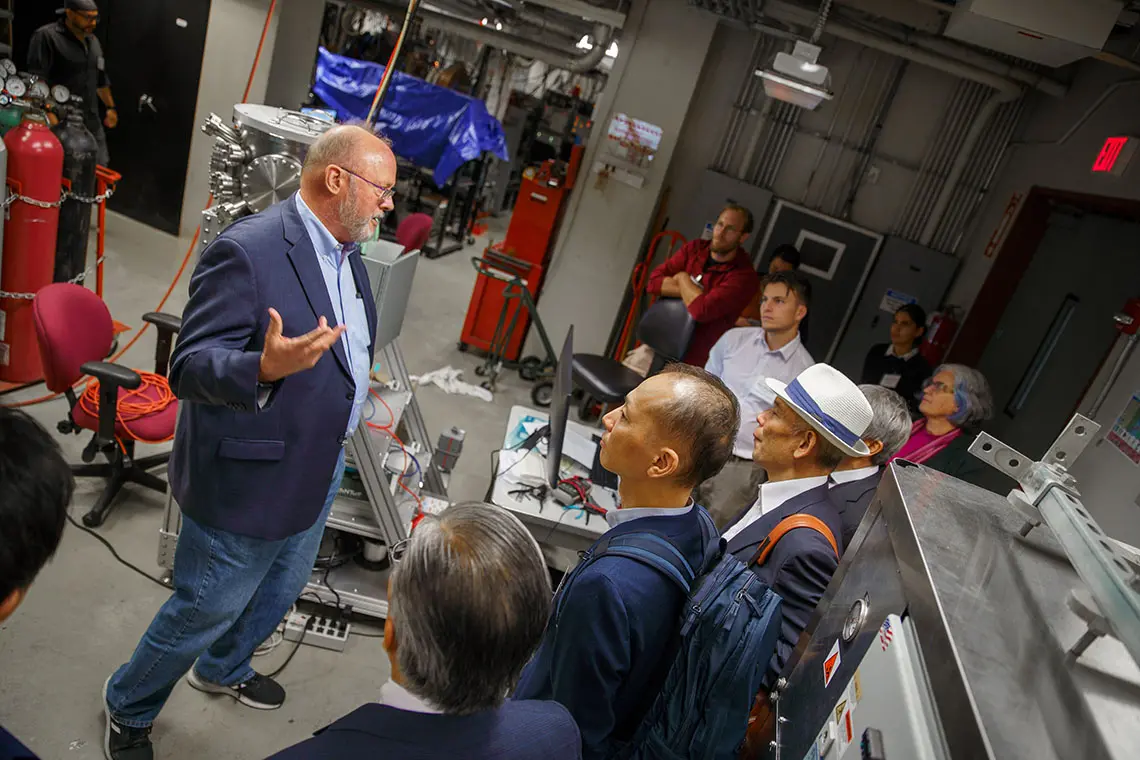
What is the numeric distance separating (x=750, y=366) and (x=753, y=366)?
0.04 ft

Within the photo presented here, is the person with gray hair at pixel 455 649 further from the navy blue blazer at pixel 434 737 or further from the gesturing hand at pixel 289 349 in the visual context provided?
the gesturing hand at pixel 289 349

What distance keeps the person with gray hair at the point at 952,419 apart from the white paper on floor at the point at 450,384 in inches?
128

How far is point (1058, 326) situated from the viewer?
14.3 ft

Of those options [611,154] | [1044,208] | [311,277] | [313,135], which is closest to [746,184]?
[611,154]

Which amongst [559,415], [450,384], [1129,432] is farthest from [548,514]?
[450,384]

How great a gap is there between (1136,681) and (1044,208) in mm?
5166

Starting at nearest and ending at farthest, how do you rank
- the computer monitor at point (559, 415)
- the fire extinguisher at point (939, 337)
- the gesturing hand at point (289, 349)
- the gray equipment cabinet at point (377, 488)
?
the gesturing hand at point (289, 349) < the gray equipment cabinet at point (377, 488) < the computer monitor at point (559, 415) < the fire extinguisher at point (939, 337)

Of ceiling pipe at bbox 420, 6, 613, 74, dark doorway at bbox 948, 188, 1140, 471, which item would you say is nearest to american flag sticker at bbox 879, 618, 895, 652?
dark doorway at bbox 948, 188, 1140, 471

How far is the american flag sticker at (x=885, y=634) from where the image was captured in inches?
33.0

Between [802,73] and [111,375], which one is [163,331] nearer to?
[111,375]

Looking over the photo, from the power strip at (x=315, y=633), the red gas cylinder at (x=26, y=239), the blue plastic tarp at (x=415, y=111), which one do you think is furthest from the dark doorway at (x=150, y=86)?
the power strip at (x=315, y=633)

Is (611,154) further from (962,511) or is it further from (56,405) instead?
(962,511)

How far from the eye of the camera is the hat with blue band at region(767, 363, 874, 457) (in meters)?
1.84

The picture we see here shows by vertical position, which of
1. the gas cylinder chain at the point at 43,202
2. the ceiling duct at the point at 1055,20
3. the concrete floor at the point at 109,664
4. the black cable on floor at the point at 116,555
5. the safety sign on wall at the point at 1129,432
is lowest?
the concrete floor at the point at 109,664
